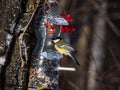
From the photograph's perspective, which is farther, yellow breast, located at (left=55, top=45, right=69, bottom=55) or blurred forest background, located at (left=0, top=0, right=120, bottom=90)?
yellow breast, located at (left=55, top=45, right=69, bottom=55)

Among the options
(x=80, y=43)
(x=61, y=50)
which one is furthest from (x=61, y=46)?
(x=80, y=43)

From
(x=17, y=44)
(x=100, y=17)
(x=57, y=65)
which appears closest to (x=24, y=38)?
(x=17, y=44)

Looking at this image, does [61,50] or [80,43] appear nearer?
[61,50]

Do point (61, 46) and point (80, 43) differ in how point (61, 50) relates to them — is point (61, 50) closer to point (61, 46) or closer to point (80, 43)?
point (61, 46)

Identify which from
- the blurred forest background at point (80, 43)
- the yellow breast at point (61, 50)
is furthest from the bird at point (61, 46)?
the blurred forest background at point (80, 43)

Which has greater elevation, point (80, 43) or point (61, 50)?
point (61, 50)

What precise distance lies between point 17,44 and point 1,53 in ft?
0.64

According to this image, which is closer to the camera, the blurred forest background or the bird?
the blurred forest background

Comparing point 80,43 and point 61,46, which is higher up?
point 61,46

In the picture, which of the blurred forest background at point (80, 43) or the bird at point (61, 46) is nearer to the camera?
the blurred forest background at point (80, 43)

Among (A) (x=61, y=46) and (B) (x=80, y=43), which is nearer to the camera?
(A) (x=61, y=46)

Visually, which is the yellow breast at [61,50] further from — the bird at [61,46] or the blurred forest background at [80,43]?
the blurred forest background at [80,43]

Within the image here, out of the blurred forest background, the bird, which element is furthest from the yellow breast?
the blurred forest background

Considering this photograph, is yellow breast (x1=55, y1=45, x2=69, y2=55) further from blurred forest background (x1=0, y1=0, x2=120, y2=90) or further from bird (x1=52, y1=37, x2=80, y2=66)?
blurred forest background (x1=0, y1=0, x2=120, y2=90)
